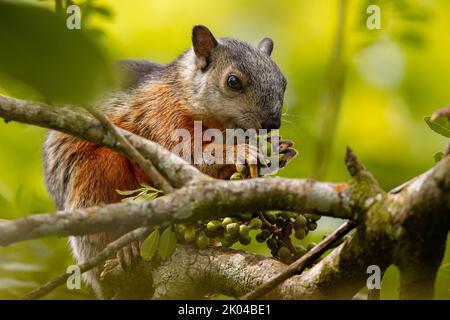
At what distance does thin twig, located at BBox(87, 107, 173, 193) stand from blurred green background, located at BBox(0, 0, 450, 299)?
0.78m

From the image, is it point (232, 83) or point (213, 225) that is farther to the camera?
point (232, 83)

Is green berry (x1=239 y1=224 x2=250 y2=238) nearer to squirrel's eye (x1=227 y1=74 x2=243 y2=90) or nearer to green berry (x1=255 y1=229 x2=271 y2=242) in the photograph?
green berry (x1=255 y1=229 x2=271 y2=242)

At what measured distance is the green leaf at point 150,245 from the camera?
265 cm

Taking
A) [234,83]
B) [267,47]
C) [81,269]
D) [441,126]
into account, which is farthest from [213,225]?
[267,47]

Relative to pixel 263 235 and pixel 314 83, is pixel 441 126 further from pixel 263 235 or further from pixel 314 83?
pixel 314 83

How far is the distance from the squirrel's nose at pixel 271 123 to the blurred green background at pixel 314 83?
10cm

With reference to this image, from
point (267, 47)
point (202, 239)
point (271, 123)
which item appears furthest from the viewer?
point (267, 47)

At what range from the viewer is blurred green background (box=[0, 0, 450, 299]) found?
3189mm

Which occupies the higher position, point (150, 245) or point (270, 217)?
point (270, 217)

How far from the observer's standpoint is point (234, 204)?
186 cm

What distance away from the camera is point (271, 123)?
3.62 meters

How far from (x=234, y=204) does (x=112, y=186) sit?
191cm

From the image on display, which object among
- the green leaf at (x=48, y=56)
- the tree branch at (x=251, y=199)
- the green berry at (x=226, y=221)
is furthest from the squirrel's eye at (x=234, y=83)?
the green leaf at (x=48, y=56)

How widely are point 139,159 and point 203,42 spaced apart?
211 centimetres
